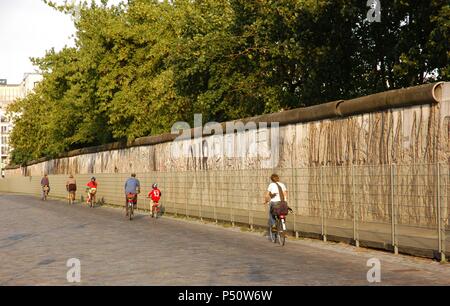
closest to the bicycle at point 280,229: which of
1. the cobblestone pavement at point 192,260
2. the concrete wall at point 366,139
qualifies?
the cobblestone pavement at point 192,260

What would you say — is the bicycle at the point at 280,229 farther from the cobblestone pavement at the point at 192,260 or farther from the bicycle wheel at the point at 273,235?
the cobblestone pavement at the point at 192,260

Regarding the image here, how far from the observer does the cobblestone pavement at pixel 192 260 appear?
10.6 m

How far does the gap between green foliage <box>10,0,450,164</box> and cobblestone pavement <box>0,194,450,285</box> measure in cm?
733

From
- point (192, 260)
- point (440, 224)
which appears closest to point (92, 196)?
→ point (192, 260)

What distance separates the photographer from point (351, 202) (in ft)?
52.3

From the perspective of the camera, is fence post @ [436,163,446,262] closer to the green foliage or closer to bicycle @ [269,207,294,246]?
bicycle @ [269,207,294,246]

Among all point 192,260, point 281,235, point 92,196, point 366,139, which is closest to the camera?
point 192,260

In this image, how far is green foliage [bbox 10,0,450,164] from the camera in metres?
22.0

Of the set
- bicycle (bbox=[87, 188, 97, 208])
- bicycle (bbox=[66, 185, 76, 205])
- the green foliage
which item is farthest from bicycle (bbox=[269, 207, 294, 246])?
bicycle (bbox=[66, 185, 76, 205])

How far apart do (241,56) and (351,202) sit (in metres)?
14.2

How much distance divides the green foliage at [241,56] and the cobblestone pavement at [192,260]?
7.33 meters

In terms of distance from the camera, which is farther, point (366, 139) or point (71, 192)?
point (71, 192)

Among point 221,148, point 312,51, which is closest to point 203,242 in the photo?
point 221,148

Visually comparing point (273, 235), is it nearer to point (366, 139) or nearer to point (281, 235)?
point (281, 235)
